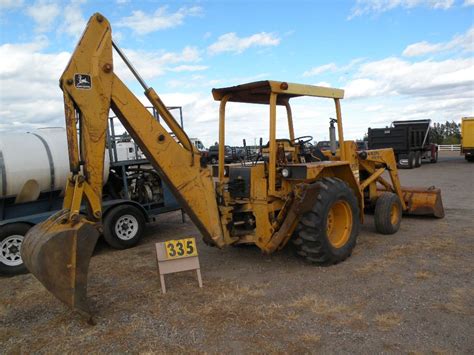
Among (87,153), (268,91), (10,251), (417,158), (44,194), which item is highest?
(268,91)

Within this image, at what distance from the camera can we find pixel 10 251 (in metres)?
6.35

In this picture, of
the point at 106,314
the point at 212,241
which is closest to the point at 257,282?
the point at 212,241

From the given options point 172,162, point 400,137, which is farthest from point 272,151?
point 400,137

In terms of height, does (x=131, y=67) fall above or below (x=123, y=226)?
above

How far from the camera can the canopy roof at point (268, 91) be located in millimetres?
5246

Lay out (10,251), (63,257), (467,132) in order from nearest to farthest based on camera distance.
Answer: (63,257)
(10,251)
(467,132)

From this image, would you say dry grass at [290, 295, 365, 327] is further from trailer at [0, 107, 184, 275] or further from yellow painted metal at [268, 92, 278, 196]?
trailer at [0, 107, 184, 275]

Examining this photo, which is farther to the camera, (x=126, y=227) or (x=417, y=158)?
(x=417, y=158)

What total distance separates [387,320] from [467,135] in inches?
896

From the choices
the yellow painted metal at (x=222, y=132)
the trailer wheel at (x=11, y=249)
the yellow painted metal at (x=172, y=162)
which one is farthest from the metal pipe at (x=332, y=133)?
the trailer wheel at (x=11, y=249)

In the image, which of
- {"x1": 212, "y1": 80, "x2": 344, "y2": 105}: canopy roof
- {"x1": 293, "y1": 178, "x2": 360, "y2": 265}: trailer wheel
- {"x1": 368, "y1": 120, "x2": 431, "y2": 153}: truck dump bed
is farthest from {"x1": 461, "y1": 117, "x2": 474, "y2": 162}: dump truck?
{"x1": 293, "y1": 178, "x2": 360, "y2": 265}: trailer wheel

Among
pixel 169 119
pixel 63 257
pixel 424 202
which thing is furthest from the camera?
pixel 424 202

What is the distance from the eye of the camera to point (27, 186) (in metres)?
6.85

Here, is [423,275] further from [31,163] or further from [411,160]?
[411,160]
